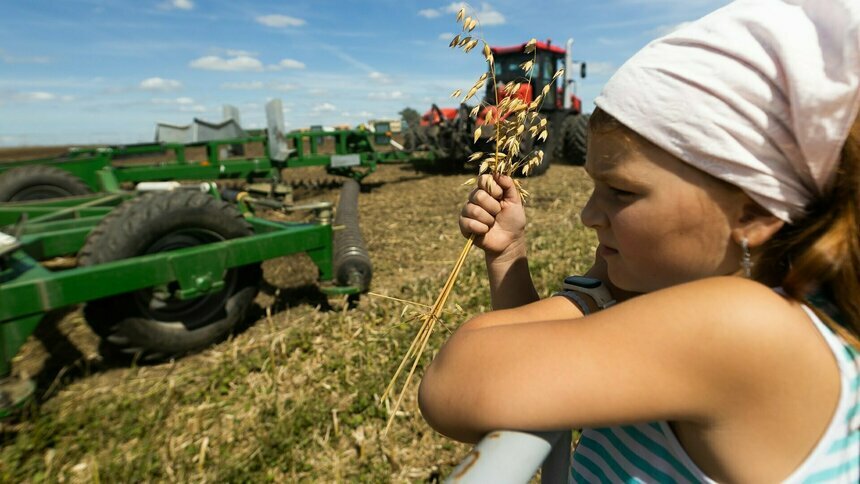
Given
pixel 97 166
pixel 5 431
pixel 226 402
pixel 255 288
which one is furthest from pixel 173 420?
pixel 97 166

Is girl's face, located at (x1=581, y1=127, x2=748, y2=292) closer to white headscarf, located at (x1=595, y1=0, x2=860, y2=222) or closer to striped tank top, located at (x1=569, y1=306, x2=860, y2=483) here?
white headscarf, located at (x1=595, y1=0, x2=860, y2=222)

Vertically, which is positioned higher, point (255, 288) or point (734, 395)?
point (734, 395)

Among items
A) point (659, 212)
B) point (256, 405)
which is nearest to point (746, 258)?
point (659, 212)

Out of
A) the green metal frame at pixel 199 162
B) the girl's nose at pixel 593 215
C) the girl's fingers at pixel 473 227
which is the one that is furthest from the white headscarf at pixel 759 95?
the green metal frame at pixel 199 162

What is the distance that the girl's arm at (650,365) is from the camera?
68 centimetres

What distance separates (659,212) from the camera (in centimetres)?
87

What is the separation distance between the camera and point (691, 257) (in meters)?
0.90

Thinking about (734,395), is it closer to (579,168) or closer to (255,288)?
(255,288)

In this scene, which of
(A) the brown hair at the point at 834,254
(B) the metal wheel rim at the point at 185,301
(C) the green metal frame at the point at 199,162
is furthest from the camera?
(C) the green metal frame at the point at 199,162

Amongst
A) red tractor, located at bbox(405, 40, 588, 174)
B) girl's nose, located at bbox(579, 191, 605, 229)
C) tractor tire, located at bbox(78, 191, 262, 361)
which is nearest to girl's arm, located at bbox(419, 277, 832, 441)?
girl's nose, located at bbox(579, 191, 605, 229)

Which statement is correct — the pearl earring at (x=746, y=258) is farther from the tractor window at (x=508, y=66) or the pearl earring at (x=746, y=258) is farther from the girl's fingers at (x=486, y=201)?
the tractor window at (x=508, y=66)

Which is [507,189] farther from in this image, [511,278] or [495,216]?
[511,278]

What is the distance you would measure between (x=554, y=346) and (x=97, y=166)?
8.44 metres

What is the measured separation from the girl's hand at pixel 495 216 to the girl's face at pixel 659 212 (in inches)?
11.0
